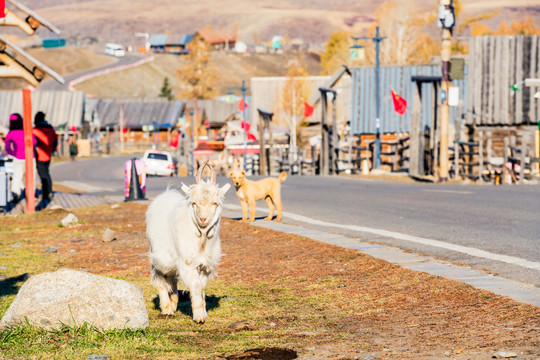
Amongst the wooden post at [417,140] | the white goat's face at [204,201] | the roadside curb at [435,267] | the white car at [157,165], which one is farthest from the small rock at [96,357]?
the white car at [157,165]

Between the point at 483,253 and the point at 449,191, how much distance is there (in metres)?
11.5

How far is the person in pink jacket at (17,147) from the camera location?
66.7 ft

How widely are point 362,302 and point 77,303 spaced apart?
2.70 m

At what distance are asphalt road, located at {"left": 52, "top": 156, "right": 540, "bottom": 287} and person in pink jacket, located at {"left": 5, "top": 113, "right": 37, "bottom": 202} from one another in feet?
18.2

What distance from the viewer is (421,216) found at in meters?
15.1

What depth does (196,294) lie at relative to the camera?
23.6ft

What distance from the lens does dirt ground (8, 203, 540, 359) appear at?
5.81m

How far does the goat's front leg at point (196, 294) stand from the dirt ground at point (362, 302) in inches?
23.8

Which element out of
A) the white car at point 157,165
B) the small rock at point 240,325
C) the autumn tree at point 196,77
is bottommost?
the white car at point 157,165

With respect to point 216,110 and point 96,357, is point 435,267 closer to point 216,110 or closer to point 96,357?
point 96,357

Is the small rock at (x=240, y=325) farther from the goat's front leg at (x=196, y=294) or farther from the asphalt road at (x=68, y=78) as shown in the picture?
the asphalt road at (x=68, y=78)

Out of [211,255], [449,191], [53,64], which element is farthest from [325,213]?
[53,64]

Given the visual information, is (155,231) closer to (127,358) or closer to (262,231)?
(127,358)

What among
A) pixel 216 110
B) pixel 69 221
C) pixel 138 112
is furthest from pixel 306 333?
pixel 216 110
